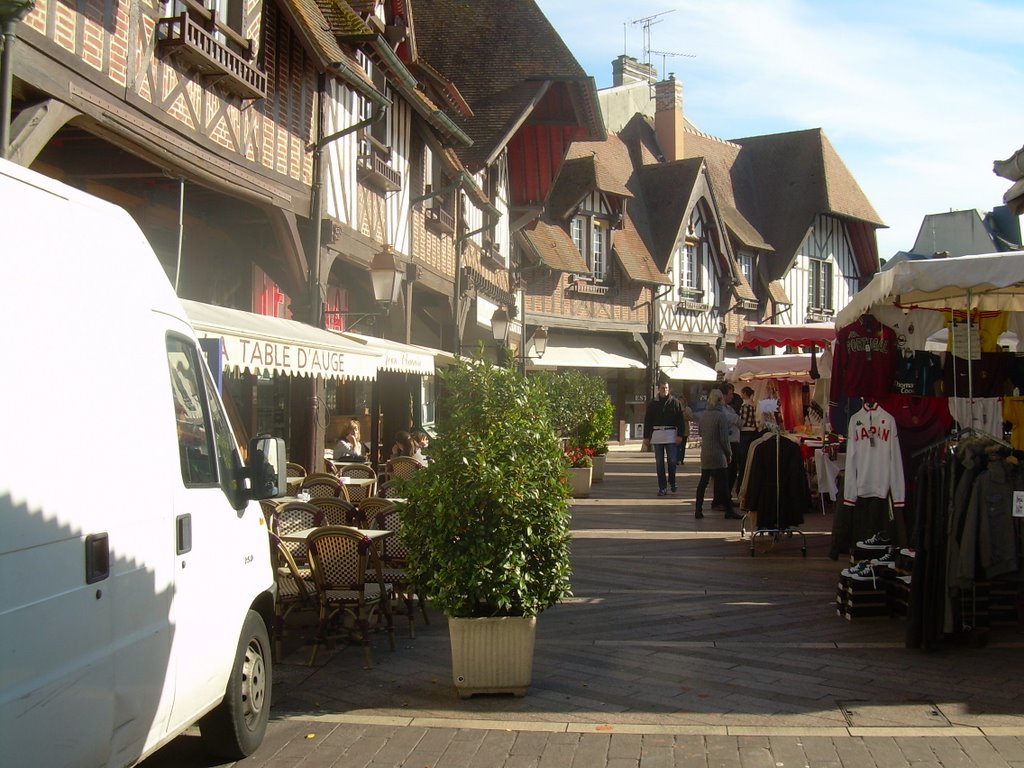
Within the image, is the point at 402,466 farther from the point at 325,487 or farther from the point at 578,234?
the point at 578,234

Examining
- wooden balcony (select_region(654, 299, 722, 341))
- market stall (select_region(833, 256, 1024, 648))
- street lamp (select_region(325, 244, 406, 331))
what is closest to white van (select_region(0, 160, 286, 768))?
market stall (select_region(833, 256, 1024, 648))

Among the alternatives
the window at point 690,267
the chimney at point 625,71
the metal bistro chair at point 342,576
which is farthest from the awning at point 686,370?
the metal bistro chair at point 342,576

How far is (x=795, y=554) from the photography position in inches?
420

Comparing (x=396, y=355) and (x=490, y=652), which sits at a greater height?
(x=396, y=355)

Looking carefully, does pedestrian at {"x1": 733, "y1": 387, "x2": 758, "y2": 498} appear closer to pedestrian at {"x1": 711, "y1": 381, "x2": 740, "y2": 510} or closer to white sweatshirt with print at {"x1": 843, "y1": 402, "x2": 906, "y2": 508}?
pedestrian at {"x1": 711, "y1": 381, "x2": 740, "y2": 510}

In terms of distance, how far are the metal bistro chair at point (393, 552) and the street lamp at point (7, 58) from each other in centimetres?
326

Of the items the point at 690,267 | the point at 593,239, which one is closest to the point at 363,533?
the point at 593,239

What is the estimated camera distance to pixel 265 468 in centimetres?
447

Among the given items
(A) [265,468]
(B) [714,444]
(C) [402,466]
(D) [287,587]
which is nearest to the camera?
(A) [265,468]

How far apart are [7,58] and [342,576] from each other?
12.0 feet

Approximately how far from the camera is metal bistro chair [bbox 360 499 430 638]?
7098mm

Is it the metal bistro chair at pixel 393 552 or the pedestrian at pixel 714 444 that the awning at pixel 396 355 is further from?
the pedestrian at pixel 714 444

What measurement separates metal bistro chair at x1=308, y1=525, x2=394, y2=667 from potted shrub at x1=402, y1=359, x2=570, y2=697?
2.43ft

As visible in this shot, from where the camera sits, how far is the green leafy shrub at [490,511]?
5641mm
